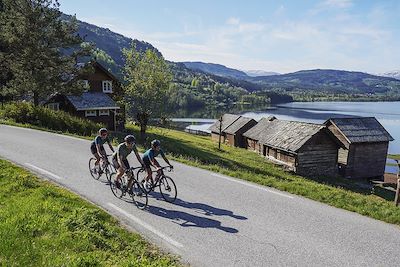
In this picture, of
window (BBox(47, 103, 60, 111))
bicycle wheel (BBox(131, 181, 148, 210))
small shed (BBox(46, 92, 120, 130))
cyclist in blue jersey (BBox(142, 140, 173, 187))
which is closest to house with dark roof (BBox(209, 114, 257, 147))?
small shed (BBox(46, 92, 120, 130))

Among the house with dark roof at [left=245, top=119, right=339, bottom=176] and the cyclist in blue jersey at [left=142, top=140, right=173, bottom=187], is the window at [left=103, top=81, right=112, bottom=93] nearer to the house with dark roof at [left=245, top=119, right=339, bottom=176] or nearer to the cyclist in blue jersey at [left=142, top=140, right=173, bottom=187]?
the house with dark roof at [left=245, top=119, right=339, bottom=176]

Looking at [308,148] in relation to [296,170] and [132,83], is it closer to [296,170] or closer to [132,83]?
[296,170]

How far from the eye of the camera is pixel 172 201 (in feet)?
42.4

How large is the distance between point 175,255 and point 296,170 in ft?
109

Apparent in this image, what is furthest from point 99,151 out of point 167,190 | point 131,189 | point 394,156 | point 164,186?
point 394,156

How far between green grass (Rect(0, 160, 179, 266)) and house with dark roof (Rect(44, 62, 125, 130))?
106ft

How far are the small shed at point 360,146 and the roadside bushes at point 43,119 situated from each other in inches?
1179

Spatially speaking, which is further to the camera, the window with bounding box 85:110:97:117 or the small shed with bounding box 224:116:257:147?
the small shed with bounding box 224:116:257:147

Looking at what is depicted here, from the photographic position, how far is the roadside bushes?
104 feet

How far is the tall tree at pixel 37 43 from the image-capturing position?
3416 cm

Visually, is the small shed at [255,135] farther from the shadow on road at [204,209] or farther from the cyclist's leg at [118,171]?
the cyclist's leg at [118,171]

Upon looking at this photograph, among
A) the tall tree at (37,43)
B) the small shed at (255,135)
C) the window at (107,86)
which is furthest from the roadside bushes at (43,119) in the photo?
the small shed at (255,135)

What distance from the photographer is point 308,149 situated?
132 feet

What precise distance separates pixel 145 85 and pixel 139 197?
30320 mm
